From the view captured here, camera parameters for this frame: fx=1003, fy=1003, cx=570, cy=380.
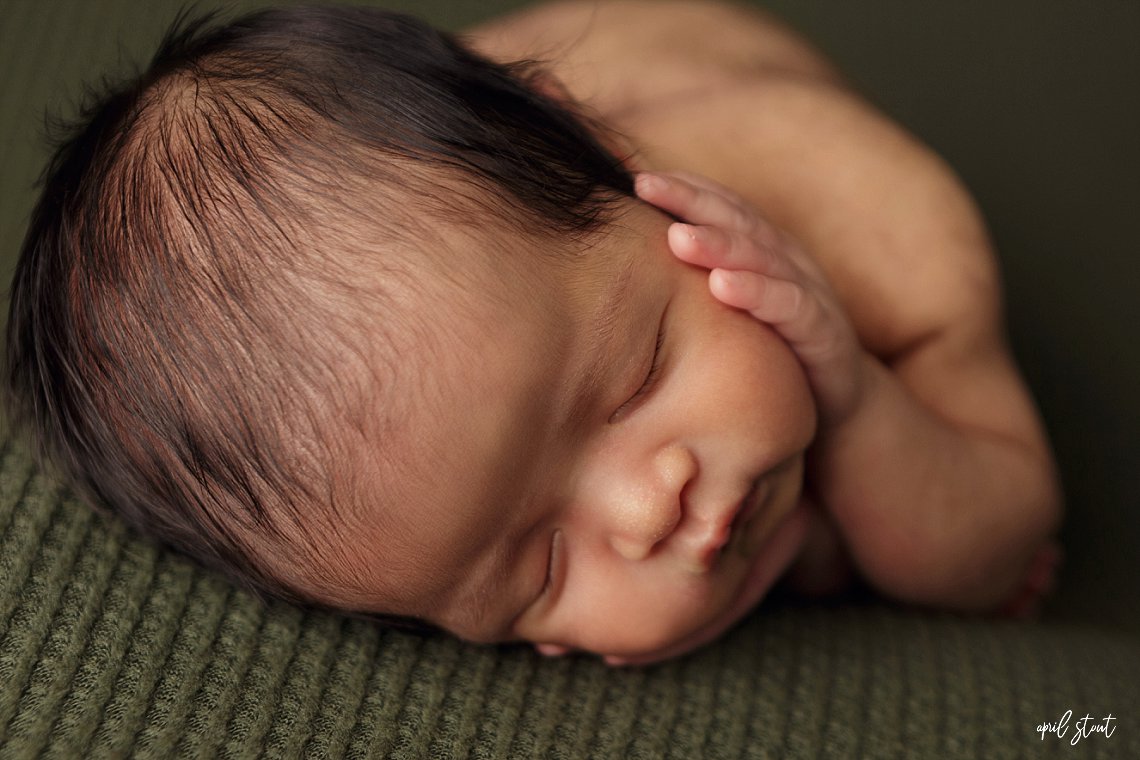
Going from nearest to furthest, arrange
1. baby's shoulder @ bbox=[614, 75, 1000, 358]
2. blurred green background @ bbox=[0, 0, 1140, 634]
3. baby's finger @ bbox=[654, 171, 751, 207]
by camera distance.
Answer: baby's finger @ bbox=[654, 171, 751, 207], baby's shoulder @ bbox=[614, 75, 1000, 358], blurred green background @ bbox=[0, 0, 1140, 634]

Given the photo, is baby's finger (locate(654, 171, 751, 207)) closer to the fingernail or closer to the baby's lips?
the fingernail

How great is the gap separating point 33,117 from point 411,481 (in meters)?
0.94

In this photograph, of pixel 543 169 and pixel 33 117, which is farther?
pixel 33 117

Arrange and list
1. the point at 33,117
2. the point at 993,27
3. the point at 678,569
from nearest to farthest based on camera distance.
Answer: the point at 678,569, the point at 33,117, the point at 993,27

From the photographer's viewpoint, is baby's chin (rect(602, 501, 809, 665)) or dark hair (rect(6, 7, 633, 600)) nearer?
dark hair (rect(6, 7, 633, 600))

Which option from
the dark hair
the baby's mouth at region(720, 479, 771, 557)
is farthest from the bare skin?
the dark hair

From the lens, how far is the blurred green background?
1220 millimetres

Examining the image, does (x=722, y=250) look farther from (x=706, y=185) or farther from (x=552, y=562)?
(x=552, y=562)

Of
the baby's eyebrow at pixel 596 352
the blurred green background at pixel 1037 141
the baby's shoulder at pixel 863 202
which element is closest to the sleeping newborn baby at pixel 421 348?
the baby's eyebrow at pixel 596 352

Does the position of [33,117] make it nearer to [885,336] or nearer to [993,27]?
[885,336]

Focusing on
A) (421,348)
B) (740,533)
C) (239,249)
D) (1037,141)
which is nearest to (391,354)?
(421,348)

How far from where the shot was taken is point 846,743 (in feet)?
2.37

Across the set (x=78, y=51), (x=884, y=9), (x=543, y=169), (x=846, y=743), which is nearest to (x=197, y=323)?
(x=543, y=169)

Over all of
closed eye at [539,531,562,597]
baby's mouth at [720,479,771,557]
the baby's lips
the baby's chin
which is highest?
baby's mouth at [720,479,771,557]
